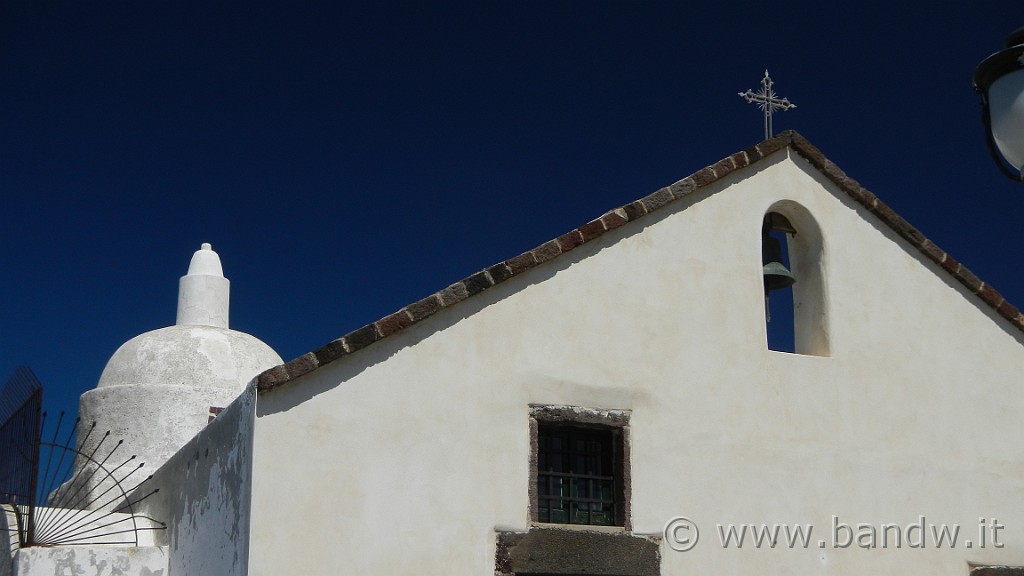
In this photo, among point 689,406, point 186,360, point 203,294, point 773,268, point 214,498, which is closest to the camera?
point 214,498

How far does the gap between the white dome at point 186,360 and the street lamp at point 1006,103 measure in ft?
38.0

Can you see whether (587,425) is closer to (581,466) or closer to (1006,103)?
(581,466)

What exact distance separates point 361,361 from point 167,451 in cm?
670

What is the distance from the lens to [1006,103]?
4148 mm

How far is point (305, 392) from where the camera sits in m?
7.80

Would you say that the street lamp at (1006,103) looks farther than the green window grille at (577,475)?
No

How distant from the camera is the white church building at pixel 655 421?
785 cm

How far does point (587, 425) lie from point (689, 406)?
0.92 meters

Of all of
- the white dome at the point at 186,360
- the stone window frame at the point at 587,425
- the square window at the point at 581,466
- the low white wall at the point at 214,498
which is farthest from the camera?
the white dome at the point at 186,360

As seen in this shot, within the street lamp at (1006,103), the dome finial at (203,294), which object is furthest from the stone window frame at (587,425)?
the dome finial at (203,294)

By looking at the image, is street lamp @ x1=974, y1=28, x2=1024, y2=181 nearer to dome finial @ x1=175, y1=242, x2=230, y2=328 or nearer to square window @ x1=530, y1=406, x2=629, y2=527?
square window @ x1=530, y1=406, x2=629, y2=527

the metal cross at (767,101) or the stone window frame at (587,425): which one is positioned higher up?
the metal cross at (767,101)

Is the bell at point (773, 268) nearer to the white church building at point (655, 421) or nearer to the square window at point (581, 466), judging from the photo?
the white church building at point (655, 421)

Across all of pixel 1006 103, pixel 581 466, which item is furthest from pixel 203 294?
pixel 1006 103
